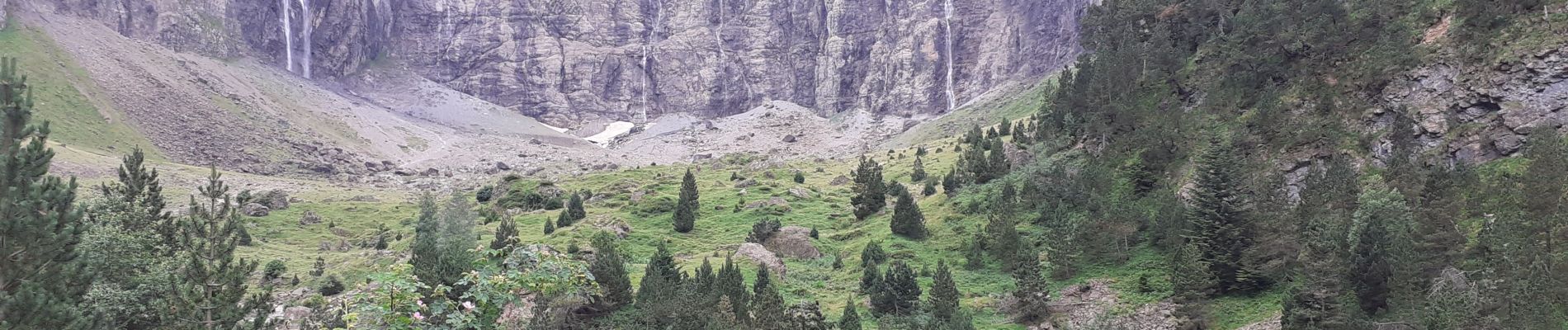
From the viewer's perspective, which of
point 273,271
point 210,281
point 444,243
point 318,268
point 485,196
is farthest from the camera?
point 485,196

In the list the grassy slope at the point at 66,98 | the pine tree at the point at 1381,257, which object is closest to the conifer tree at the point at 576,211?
the pine tree at the point at 1381,257

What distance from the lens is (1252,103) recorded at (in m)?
37.6

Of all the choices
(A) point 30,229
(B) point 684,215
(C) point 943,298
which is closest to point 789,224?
(B) point 684,215

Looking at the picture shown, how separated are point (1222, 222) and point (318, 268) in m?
48.2

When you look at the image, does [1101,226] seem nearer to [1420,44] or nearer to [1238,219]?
[1238,219]

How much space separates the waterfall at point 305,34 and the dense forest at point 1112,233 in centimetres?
15747

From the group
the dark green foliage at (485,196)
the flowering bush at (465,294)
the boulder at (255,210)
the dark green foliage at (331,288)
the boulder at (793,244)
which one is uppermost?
the flowering bush at (465,294)

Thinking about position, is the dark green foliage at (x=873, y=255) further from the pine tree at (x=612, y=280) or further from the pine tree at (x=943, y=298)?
the pine tree at (x=612, y=280)

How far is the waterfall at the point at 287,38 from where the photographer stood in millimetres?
184250

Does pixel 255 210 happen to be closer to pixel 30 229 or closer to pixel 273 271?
pixel 273 271

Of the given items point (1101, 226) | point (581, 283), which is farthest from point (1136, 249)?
point (581, 283)

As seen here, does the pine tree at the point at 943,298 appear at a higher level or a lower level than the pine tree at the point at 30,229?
lower

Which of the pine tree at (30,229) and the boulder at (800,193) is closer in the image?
the pine tree at (30,229)

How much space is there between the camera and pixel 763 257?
139 feet
